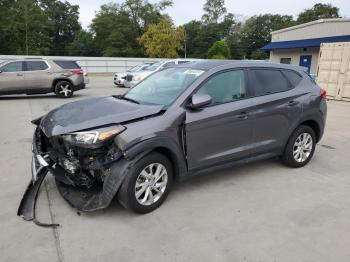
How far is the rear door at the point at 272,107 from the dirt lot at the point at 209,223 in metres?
0.57

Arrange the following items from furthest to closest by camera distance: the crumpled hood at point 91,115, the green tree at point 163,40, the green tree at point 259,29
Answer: the green tree at point 259,29 < the green tree at point 163,40 < the crumpled hood at point 91,115

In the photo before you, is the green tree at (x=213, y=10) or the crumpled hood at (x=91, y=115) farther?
the green tree at (x=213, y=10)

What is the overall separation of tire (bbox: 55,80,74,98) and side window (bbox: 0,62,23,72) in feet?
4.85

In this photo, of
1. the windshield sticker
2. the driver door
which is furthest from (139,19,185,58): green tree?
the driver door

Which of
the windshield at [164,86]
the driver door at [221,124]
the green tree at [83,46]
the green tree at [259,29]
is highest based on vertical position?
the green tree at [259,29]

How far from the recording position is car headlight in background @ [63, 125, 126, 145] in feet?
11.0

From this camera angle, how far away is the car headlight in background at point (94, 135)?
334 centimetres

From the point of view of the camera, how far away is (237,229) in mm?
3414

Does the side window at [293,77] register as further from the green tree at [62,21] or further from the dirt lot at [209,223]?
the green tree at [62,21]

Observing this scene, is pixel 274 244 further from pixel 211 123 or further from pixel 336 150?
pixel 336 150

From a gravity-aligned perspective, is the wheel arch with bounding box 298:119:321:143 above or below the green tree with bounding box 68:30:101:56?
below

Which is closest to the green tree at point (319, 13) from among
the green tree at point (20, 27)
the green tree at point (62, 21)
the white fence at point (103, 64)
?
the white fence at point (103, 64)

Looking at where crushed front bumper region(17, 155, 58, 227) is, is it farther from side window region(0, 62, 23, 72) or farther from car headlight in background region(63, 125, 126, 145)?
side window region(0, 62, 23, 72)

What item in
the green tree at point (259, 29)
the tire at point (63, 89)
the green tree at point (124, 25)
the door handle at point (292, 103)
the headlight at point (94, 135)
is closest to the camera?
the headlight at point (94, 135)
